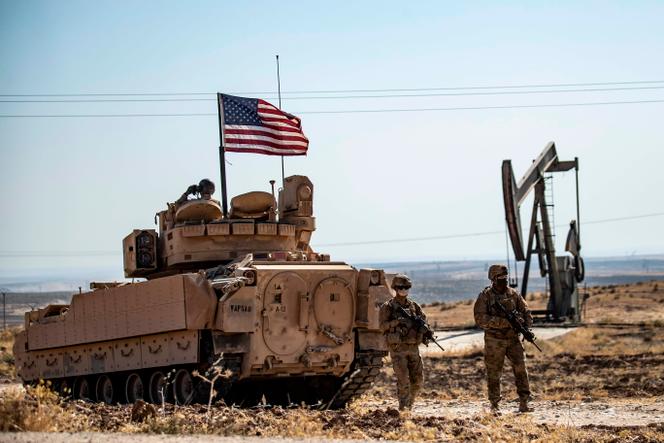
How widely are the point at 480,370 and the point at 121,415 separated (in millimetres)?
14458

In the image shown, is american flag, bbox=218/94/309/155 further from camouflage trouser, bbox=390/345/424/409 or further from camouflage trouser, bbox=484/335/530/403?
camouflage trouser, bbox=484/335/530/403

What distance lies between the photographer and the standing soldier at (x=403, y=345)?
15.7 metres

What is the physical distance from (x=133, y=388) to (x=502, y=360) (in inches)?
257

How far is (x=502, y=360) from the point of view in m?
15.9

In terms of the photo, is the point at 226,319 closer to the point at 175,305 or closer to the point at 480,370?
the point at 175,305

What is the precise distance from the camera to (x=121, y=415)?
1369 cm

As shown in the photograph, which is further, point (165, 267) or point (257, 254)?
point (165, 267)

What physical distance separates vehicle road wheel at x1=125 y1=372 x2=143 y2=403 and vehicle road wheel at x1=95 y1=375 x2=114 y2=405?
23.3 inches

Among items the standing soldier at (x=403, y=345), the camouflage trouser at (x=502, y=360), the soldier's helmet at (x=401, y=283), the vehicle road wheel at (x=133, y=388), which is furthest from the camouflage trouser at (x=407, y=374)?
the vehicle road wheel at (x=133, y=388)

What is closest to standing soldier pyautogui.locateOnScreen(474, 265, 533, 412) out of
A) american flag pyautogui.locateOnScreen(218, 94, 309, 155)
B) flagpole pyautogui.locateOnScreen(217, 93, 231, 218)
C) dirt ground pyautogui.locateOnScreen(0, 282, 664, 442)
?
dirt ground pyautogui.locateOnScreen(0, 282, 664, 442)

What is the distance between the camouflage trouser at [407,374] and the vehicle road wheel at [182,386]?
330 cm

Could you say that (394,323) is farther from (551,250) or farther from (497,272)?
(551,250)

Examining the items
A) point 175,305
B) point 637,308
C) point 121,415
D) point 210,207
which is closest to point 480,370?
point 210,207

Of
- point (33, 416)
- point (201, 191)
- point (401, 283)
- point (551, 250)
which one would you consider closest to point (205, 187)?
point (201, 191)
